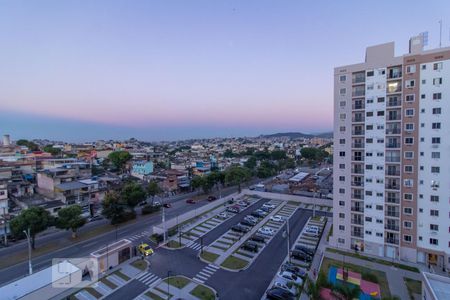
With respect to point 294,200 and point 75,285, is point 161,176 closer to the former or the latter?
point 294,200

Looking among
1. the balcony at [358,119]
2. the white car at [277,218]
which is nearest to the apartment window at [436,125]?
the balcony at [358,119]

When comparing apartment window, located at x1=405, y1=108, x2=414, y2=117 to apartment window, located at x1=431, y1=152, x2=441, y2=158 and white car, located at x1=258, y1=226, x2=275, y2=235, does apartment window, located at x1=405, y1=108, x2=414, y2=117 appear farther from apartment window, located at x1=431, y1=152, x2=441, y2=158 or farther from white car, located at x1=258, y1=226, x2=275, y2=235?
white car, located at x1=258, y1=226, x2=275, y2=235

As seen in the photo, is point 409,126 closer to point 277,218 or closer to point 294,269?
point 294,269

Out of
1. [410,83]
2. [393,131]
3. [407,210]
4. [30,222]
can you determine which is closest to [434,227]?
[407,210]

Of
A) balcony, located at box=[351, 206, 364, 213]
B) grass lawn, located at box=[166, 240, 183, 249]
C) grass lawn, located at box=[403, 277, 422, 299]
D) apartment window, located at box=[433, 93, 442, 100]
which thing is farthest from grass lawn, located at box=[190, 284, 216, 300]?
apartment window, located at box=[433, 93, 442, 100]

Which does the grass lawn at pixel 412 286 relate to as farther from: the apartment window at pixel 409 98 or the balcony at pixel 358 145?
the apartment window at pixel 409 98

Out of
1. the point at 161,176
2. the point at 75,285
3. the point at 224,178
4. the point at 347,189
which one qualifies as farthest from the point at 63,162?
the point at 347,189
